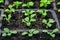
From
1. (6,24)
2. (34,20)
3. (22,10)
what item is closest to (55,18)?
(34,20)

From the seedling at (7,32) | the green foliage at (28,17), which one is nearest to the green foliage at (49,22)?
the green foliage at (28,17)

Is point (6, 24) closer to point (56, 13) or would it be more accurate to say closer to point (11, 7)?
point (11, 7)

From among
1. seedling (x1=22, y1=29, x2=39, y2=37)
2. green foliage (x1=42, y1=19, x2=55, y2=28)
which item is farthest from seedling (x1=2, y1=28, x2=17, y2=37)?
green foliage (x1=42, y1=19, x2=55, y2=28)

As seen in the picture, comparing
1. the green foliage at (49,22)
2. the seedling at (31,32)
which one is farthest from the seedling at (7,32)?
the green foliage at (49,22)

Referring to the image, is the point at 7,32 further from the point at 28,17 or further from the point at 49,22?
the point at 49,22

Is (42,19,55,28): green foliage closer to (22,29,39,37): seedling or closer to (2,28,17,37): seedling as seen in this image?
(22,29,39,37): seedling

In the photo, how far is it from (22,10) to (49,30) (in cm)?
43

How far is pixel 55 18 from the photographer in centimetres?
238

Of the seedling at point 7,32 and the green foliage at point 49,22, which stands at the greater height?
the green foliage at point 49,22

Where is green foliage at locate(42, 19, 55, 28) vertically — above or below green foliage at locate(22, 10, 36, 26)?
below

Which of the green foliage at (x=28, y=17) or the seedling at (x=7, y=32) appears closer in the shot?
the seedling at (x=7, y=32)

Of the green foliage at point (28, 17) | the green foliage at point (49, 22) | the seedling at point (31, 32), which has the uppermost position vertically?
the green foliage at point (28, 17)

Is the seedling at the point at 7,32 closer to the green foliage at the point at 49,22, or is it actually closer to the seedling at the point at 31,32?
the seedling at the point at 31,32

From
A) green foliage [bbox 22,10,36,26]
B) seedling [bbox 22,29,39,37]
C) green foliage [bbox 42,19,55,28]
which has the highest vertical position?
green foliage [bbox 22,10,36,26]
